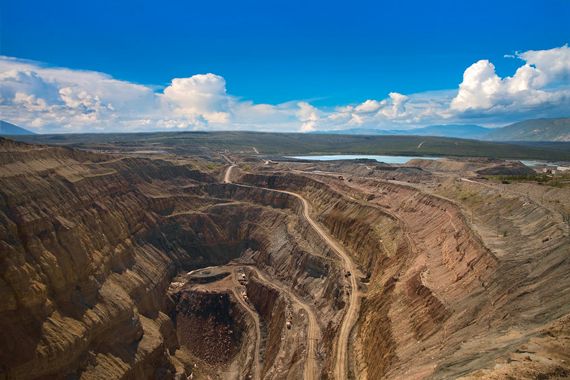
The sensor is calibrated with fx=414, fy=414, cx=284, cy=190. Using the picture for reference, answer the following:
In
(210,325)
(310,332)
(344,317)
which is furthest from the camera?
(210,325)

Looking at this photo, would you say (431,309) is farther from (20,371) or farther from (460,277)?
(20,371)

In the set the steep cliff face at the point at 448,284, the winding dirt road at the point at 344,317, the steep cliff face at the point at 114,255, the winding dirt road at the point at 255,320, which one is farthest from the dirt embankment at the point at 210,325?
the steep cliff face at the point at 448,284

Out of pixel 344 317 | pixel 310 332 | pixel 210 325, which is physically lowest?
pixel 210 325

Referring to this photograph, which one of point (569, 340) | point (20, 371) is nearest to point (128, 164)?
point (20, 371)

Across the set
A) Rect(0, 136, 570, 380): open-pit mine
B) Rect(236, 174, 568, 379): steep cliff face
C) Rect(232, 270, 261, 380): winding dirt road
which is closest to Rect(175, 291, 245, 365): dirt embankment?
Rect(0, 136, 570, 380): open-pit mine

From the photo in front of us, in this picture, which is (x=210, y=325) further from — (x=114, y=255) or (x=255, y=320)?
(x=114, y=255)

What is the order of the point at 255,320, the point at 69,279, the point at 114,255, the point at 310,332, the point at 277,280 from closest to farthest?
the point at 69,279 < the point at 310,332 < the point at 114,255 < the point at 255,320 < the point at 277,280

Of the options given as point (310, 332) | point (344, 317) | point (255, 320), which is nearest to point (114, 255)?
point (255, 320)

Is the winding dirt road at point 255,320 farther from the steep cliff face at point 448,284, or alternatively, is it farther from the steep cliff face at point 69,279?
the steep cliff face at point 448,284
